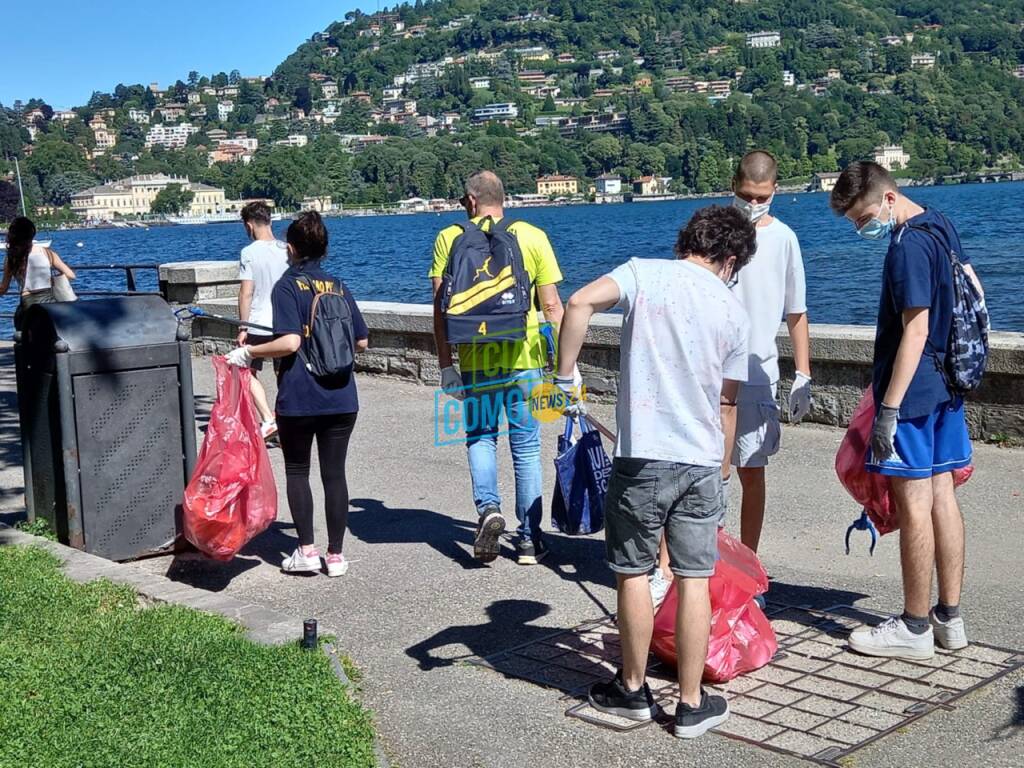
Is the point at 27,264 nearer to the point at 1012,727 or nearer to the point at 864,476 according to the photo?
the point at 864,476

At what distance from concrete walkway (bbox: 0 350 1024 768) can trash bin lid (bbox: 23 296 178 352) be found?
118 cm

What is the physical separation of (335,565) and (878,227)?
306 cm

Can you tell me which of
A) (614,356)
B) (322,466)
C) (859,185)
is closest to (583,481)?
(322,466)

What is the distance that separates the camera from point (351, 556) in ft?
22.2

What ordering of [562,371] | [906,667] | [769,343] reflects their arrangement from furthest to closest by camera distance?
[769,343]
[906,667]
[562,371]

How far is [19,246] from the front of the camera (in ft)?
33.9

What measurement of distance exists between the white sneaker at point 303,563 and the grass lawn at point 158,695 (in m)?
1.02

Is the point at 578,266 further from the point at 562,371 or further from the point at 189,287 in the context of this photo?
the point at 562,371

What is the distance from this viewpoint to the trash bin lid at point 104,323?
6.39m

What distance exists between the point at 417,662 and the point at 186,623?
0.94 metres

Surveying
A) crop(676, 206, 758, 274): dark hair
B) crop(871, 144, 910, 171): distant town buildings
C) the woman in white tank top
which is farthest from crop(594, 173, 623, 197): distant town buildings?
crop(676, 206, 758, 274): dark hair

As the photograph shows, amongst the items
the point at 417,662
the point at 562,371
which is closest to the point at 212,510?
the point at 417,662

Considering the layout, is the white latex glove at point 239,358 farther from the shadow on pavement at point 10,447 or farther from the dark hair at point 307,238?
the shadow on pavement at point 10,447

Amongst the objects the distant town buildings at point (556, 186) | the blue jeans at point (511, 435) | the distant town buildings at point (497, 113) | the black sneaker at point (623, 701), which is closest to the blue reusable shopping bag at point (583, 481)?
the blue jeans at point (511, 435)
